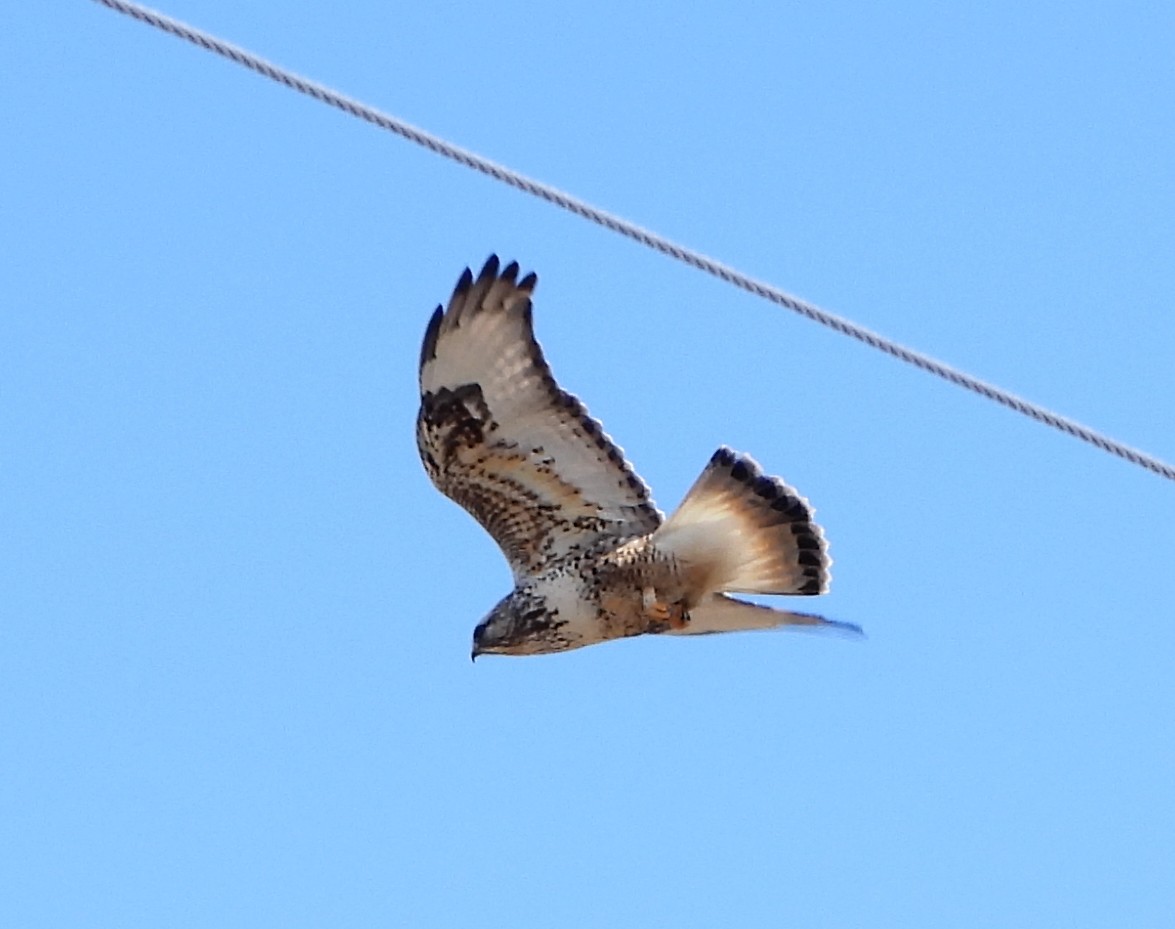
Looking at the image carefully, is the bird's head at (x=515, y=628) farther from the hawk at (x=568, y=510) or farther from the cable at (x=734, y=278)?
the cable at (x=734, y=278)

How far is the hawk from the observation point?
7.54 m

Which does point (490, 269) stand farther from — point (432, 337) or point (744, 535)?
point (744, 535)

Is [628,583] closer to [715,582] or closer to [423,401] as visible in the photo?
[715,582]

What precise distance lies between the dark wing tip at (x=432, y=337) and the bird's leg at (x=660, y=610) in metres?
0.97

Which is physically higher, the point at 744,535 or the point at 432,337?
the point at 432,337

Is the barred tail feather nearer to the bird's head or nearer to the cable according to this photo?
the bird's head

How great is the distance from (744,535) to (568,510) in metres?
0.60

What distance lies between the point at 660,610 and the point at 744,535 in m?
0.35

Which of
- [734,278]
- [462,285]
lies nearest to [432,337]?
[462,285]

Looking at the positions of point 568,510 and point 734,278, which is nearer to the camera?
point 734,278

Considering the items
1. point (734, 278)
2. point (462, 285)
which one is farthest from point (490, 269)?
point (734, 278)

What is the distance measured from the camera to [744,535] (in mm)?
7551

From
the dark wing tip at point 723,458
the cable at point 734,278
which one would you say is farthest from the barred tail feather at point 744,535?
the cable at point 734,278

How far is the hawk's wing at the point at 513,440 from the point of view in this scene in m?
7.55
